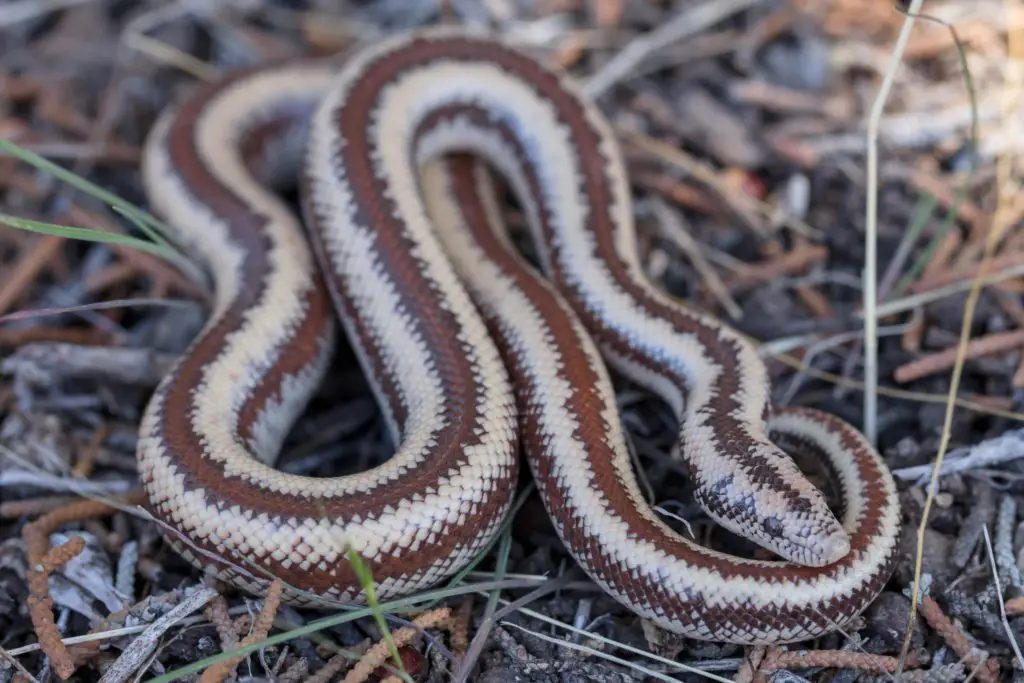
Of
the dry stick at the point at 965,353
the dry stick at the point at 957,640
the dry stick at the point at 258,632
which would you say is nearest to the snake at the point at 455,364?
the dry stick at the point at 258,632

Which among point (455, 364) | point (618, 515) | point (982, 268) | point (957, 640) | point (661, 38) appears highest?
point (661, 38)

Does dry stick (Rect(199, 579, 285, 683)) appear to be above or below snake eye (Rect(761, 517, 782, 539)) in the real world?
below

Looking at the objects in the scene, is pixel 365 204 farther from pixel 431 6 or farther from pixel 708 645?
pixel 708 645

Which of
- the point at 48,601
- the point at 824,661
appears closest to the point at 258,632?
the point at 48,601

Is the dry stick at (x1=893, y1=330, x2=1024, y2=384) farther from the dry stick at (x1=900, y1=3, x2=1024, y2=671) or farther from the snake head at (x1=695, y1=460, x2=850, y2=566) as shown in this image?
the snake head at (x1=695, y1=460, x2=850, y2=566)

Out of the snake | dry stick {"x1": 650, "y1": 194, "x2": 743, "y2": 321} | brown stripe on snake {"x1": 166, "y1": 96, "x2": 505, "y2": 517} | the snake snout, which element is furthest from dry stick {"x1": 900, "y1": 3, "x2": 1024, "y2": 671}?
brown stripe on snake {"x1": 166, "y1": 96, "x2": 505, "y2": 517}

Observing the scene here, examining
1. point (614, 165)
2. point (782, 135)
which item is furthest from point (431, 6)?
point (782, 135)

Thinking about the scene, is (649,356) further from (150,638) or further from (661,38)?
(150,638)
